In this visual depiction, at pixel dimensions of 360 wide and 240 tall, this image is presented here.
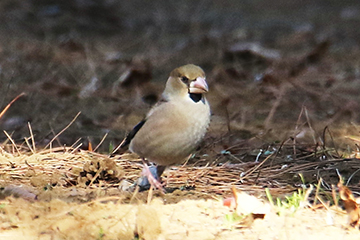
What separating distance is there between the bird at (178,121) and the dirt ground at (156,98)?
25 cm

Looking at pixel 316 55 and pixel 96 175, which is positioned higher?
pixel 96 175

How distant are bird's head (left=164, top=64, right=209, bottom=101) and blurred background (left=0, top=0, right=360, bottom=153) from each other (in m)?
1.23

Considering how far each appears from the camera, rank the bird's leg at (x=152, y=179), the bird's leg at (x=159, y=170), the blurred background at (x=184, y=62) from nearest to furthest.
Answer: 1. the bird's leg at (x=152, y=179)
2. the bird's leg at (x=159, y=170)
3. the blurred background at (x=184, y=62)

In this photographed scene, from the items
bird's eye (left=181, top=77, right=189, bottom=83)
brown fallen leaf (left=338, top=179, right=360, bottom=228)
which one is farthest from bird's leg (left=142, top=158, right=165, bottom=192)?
brown fallen leaf (left=338, top=179, right=360, bottom=228)

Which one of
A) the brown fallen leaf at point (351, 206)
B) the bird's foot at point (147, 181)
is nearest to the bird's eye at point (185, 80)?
the bird's foot at point (147, 181)

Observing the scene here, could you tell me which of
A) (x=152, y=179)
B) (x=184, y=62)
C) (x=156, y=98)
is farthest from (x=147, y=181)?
(x=184, y=62)

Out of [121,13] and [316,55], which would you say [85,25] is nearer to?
[121,13]

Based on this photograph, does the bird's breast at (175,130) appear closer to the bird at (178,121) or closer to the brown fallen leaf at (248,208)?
the bird at (178,121)

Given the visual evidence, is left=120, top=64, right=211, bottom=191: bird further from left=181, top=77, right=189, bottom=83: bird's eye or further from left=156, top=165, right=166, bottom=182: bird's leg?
left=156, top=165, right=166, bottom=182: bird's leg

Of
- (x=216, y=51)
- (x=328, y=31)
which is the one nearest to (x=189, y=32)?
(x=216, y=51)

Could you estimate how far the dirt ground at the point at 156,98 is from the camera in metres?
2.87

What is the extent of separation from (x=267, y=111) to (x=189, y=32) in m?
3.04

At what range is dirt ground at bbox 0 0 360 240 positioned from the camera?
9.42 feet

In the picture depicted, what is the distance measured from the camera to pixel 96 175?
152 inches
